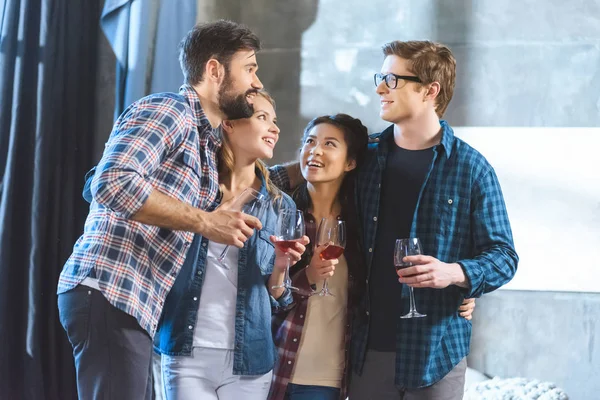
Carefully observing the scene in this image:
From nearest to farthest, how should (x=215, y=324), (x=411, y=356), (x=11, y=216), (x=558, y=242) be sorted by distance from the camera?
(x=215, y=324), (x=411, y=356), (x=11, y=216), (x=558, y=242)

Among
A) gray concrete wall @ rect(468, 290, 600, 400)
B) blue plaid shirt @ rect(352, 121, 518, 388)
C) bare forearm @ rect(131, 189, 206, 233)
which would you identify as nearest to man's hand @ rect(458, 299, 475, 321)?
blue plaid shirt @ rect(352, 121, 518, 388)

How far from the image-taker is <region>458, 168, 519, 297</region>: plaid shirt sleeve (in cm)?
209

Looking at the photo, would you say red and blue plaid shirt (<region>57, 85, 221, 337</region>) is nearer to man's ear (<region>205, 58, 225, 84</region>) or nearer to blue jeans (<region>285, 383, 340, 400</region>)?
man's ear (<region>205, 58, 225, 84</region>)

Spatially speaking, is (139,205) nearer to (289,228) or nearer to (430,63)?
(289,228)

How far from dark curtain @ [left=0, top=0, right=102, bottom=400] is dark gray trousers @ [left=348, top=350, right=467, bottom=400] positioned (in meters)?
1.67

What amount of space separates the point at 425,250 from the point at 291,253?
17.6 inches

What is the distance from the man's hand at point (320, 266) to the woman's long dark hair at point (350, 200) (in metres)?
0.16

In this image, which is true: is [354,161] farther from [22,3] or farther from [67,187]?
[22,3]

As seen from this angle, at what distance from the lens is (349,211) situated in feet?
7.65

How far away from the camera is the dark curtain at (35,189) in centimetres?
313

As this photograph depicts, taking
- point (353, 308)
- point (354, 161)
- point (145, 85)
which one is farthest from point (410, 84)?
point (145, 85)

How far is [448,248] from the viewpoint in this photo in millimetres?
2176

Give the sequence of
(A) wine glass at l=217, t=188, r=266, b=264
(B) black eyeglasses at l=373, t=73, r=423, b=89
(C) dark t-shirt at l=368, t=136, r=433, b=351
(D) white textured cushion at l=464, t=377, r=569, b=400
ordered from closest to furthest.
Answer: (A) wine glass at l=217, t=188, r=266, b=264 → (C) dark t-shirt at l=368, t=136, r=433, b=351 → (B) black eyeglasses at l=373, t=73, r=423, b=89 → (D) white textured cushion at l=464, t=377, r=569, b=400

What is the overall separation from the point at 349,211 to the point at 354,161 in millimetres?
177
